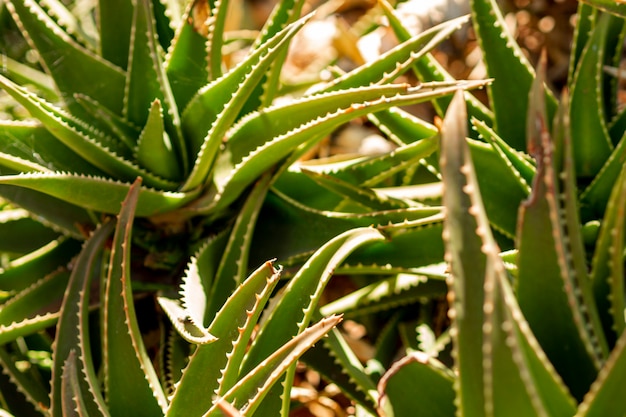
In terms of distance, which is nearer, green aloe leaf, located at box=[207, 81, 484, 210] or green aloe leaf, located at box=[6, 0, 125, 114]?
green aloe leaf, located at box=[207, 81, 484, 210]

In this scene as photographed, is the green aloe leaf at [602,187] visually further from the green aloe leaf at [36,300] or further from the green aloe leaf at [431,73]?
the green aloe leaf at [36,300]

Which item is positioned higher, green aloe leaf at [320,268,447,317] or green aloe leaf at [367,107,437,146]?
green aloe leaf at [367,107,437,146]

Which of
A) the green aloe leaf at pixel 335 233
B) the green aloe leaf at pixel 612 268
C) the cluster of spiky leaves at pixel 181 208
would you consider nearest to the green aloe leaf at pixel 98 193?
the cluster of spiky leaves at pixel 181 208

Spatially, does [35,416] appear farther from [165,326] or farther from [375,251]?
[375,251]

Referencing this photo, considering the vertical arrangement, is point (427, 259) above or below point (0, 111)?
below

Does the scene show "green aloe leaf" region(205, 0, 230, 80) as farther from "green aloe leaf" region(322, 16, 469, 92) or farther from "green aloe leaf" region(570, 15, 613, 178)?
"green aloe leaf" region(570, 15, 613, 178)

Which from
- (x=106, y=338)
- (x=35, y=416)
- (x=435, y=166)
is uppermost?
(x=435, y=166)

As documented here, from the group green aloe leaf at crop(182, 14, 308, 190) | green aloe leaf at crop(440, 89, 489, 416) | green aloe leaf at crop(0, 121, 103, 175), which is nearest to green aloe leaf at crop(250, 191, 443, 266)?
green aloe leaf at crop(182, 14, 308, 190)

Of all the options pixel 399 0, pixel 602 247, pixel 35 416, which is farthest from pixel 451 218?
pixel 399 0
